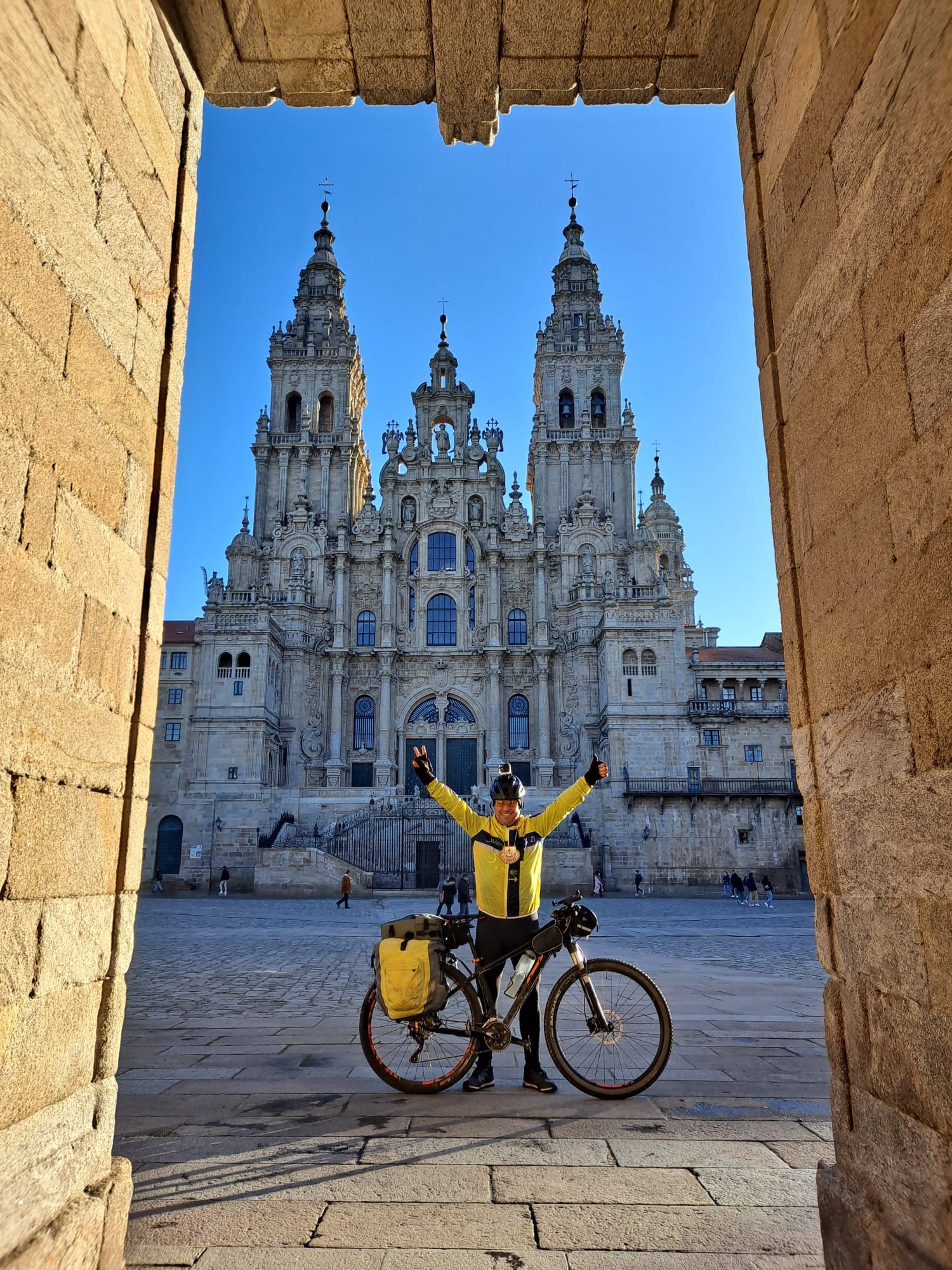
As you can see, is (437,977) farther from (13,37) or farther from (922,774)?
(13,37)

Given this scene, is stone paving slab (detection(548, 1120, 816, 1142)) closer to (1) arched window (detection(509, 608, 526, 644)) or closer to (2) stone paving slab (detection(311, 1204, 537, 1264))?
(2) stone paving slab (detection(311, 1204, 537, 1264))

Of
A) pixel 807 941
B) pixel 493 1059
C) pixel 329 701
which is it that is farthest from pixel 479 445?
pixel 493 1059

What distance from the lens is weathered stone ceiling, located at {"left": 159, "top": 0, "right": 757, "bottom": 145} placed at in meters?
3.69

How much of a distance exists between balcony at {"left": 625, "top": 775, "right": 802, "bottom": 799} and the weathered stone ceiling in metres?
31.5

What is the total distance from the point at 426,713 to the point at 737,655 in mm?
14722

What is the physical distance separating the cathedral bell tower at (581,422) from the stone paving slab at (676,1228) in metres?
39.5

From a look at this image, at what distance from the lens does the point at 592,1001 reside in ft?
15.0

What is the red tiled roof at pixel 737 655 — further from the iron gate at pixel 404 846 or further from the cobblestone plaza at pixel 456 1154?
the cobblestone plaza at pixel 456 1154

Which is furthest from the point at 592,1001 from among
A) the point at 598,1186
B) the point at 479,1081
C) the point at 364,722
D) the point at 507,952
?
the point at 364,722

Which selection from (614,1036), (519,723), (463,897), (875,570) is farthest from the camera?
(519,723)

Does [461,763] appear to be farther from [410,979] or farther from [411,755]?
[410,979]

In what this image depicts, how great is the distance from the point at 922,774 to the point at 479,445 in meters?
43.8

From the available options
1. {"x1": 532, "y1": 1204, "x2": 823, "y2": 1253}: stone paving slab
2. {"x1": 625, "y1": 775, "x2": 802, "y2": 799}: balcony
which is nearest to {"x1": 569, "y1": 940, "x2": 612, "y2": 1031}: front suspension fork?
{"x1": 532, "y1": 1204, "x2": 823, "y2": 1253}: stone paving slab

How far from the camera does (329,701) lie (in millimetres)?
39500
